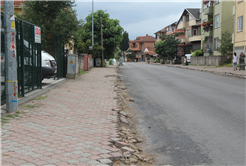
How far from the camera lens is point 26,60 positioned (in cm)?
879

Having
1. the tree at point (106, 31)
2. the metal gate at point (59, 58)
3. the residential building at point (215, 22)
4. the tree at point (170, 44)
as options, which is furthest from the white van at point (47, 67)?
the tree at point (170, 44)

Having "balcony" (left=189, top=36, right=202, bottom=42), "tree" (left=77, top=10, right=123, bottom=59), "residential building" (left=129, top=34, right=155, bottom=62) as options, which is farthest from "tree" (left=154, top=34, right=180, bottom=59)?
"residential building" (left=129, top=34, right=155, bottom=62)

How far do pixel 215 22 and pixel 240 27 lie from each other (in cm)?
1007

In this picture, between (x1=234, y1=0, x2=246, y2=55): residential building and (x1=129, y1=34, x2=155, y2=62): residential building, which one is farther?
(x1=129, y1=34, x2=155, y2=62): residential building

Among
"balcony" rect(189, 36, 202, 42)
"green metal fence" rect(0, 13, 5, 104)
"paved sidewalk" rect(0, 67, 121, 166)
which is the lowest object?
"paved sidewalk" rect(0, 67, 121, 166)

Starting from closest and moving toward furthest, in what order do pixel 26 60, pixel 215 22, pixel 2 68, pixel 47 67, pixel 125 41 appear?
pixel 2 68, pixel 26 60, pixel 47 67, pixel 215 22, pixel 125 41

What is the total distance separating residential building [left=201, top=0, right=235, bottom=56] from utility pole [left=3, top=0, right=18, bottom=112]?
32.9m

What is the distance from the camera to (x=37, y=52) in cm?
1002

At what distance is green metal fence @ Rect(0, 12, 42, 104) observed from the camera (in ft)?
26.0

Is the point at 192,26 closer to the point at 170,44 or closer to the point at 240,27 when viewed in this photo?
the point at 170,44

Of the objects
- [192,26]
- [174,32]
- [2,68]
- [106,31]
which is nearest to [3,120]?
[2,68]

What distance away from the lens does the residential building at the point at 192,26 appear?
5253cm

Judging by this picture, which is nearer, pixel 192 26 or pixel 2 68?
pixel 2 68

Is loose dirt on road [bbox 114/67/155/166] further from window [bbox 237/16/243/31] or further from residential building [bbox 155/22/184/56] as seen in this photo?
residential building [bbox 155/22/184/56]
